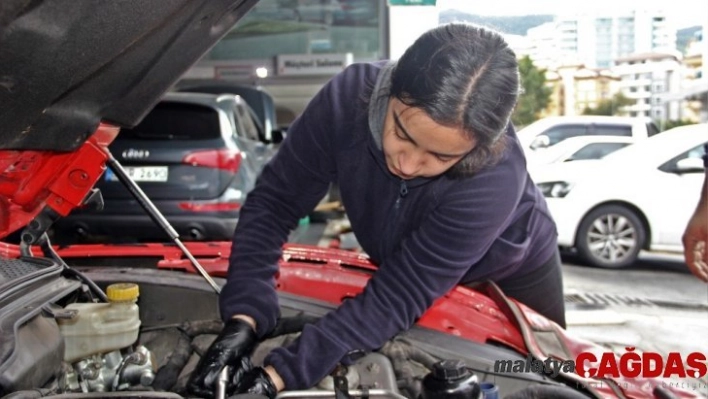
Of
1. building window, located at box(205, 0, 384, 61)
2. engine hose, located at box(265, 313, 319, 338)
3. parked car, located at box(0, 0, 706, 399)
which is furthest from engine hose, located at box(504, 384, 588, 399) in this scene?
building window, located at box(205, 0, 384, 61)

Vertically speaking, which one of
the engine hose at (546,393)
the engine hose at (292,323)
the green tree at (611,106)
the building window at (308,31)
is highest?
the building window at (308,31)

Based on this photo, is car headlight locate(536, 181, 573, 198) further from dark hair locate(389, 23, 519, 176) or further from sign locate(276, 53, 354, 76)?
sign locate(276, 53, 354, 76)

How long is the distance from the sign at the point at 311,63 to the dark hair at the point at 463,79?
12074mm

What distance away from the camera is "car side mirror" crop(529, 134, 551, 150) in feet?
8.36

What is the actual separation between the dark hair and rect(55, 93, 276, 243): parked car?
375 centimetres

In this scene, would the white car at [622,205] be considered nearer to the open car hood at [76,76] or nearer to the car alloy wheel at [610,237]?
the car alloy wheel at [610,237]

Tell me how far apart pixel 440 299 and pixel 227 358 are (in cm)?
65

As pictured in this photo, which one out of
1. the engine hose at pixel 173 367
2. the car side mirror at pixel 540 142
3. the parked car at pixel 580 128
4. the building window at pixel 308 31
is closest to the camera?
the engine hose at pixel 173 367

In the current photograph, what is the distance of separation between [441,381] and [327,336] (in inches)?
11.7

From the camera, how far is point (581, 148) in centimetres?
335

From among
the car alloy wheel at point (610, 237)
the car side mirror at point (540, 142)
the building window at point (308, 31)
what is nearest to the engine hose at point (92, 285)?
the car side mirror at point (540, 142)

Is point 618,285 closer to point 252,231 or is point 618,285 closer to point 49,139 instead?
point 252,231
